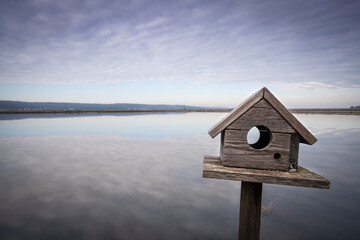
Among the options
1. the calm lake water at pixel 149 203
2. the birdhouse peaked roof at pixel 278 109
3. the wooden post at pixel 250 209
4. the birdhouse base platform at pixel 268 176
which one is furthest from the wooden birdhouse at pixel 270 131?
the calm lake water at pixel 149 203

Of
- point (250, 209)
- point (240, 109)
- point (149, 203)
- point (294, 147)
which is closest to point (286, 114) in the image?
point (294, 147)

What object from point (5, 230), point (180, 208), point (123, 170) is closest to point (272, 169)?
point (180, 208)

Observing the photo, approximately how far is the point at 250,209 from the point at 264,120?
1516mm

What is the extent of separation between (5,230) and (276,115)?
790 cm

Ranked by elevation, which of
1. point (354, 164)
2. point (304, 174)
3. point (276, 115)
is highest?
point (276, 115)

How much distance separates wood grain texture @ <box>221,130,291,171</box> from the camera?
8.68 ft

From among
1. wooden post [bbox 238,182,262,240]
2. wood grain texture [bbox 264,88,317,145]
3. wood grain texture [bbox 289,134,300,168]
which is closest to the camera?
wood grain texture [bbox 264,88,317,145]

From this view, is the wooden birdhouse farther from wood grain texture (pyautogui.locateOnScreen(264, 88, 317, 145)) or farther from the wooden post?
the wooden post

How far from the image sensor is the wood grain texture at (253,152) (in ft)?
8.68

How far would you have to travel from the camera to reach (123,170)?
10.8 meters

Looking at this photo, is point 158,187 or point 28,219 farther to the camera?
point 158,187

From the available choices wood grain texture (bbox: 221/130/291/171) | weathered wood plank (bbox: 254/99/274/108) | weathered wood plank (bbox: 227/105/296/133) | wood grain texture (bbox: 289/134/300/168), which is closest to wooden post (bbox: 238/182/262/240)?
wood grain texture (bbox: 221/130/291/171)

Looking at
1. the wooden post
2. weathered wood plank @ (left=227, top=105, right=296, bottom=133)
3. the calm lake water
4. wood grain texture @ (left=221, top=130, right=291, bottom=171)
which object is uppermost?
weathered wood plank @ (left=227, top=105, right=296, bottom=133)

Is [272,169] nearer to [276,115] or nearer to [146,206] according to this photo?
[276,115]
